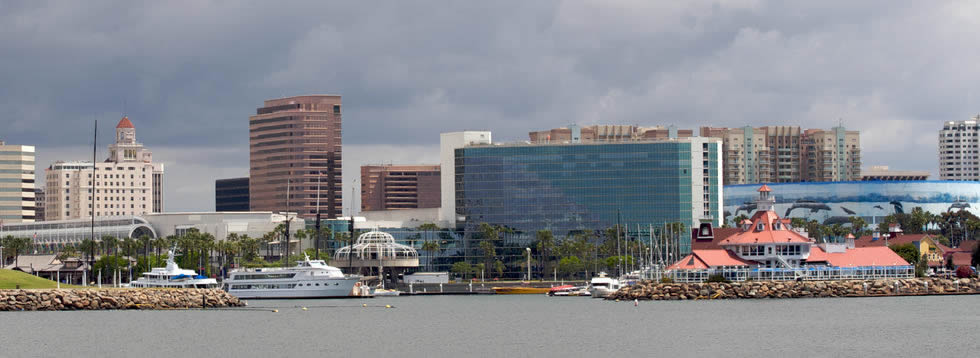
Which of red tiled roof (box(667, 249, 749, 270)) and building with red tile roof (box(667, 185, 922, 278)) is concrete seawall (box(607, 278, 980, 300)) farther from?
building with red tile roof (box(667, 185, 922, 278))

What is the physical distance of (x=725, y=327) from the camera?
412 feet

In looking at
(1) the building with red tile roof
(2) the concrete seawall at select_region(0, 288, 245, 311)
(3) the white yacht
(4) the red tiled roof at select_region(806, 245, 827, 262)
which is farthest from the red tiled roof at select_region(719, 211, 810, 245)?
(3) the white yacht

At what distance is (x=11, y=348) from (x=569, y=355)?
41303mm

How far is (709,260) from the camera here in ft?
606

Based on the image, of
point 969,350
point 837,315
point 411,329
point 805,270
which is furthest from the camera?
point 805,270

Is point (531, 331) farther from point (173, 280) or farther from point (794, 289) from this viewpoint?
point (173, 280)

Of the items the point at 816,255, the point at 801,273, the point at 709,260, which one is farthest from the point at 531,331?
the point at 816,255

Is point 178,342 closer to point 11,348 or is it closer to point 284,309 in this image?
point 11,348

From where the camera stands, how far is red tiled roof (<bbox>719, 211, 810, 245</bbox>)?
18762cm

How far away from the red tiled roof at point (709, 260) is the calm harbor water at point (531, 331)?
539 inches

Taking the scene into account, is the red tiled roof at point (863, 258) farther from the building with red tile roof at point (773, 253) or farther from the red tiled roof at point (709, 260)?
the red tiled roof at point (709, 260)

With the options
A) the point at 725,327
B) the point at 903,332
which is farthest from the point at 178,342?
the point at 903,332

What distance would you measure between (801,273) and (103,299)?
87.5 m

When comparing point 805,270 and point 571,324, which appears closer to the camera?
point 571,324
